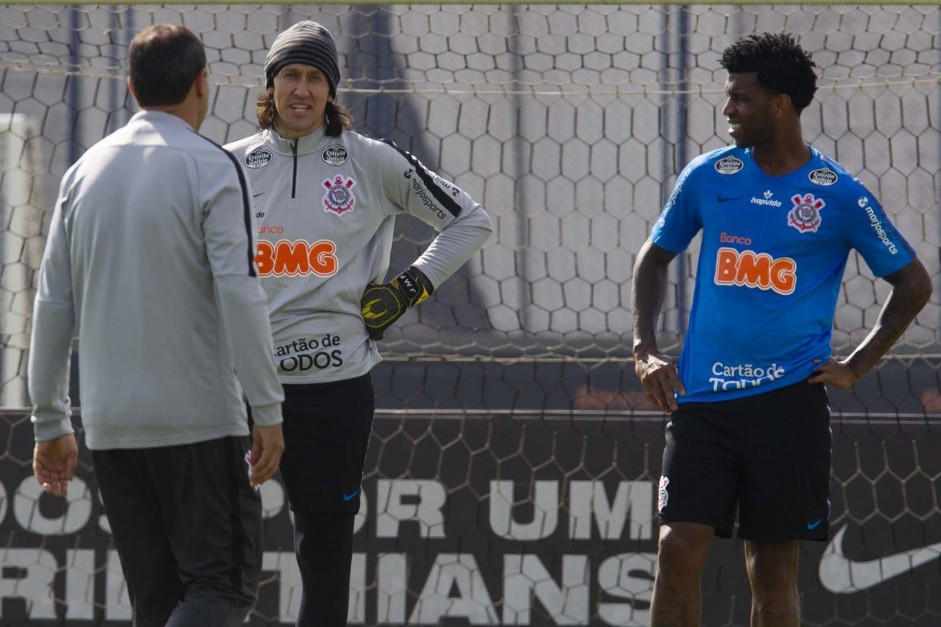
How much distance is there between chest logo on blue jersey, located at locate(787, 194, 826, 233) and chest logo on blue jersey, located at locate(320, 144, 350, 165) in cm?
120

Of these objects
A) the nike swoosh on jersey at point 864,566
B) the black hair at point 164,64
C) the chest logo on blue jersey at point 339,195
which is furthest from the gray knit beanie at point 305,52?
the nike swoosh on jersey at point 864,566

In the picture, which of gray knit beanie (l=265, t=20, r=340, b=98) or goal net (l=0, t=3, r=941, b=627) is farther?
goal net (l=0, t=3, r=941, b=627)

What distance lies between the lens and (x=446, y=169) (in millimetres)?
4789

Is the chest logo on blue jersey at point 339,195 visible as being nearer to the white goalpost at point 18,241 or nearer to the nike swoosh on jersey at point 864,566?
the white goalpost at point 18,241

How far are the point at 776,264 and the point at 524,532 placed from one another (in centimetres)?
150

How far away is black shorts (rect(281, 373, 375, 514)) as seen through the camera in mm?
3564

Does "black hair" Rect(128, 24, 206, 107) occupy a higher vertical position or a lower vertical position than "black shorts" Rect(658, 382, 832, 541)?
higher

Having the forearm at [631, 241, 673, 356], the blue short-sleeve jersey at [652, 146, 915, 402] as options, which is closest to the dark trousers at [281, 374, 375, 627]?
the forearm at [631, 241, 673, 356]

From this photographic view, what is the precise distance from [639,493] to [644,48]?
5.16ft

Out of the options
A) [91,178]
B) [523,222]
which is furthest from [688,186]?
[91,178]

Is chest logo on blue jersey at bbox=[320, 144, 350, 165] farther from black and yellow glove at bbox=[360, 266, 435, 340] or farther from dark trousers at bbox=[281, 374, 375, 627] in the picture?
dark trousers at bbox=[281, 374, 375, 627]

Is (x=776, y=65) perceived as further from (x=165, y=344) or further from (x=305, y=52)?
(x=165, y=344)

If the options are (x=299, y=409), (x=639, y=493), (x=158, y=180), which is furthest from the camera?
(x=639, y=493)

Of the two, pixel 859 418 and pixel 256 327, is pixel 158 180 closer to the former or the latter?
pixel 256 327
